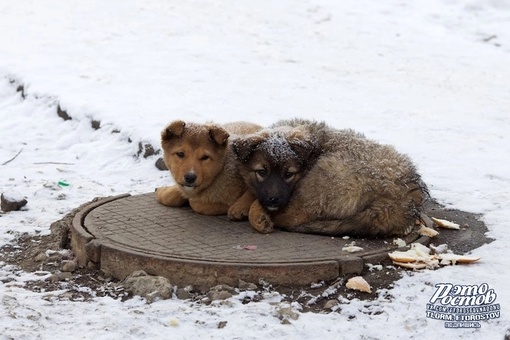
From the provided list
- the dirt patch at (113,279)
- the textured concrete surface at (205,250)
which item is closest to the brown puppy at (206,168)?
the textured concrete surface at (205,250)

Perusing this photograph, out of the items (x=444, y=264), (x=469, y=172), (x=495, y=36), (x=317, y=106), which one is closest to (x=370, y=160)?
(x=444, y=264)

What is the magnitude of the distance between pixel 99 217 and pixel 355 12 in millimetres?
11777

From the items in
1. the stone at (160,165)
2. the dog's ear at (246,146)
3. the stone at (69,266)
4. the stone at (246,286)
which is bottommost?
the stone at (69,266)

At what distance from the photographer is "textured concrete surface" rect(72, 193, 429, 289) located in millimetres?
5898

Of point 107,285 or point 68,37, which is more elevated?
point 68,37

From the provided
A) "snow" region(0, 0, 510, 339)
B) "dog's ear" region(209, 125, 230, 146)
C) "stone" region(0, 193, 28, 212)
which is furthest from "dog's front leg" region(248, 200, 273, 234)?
"stone" region(0, 193, 28, 212)

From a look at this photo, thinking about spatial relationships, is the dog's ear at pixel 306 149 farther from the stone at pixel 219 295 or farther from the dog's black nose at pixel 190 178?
the stone at pixel 219 295

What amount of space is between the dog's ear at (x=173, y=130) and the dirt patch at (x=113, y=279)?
1.15m

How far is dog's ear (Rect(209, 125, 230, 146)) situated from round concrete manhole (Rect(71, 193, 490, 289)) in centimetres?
68

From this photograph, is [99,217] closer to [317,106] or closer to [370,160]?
[370,160]

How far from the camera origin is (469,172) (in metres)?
9.15

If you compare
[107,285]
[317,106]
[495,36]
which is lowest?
[107,285]

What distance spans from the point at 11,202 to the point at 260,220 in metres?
2.81

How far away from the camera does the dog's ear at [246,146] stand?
6.75 metres
